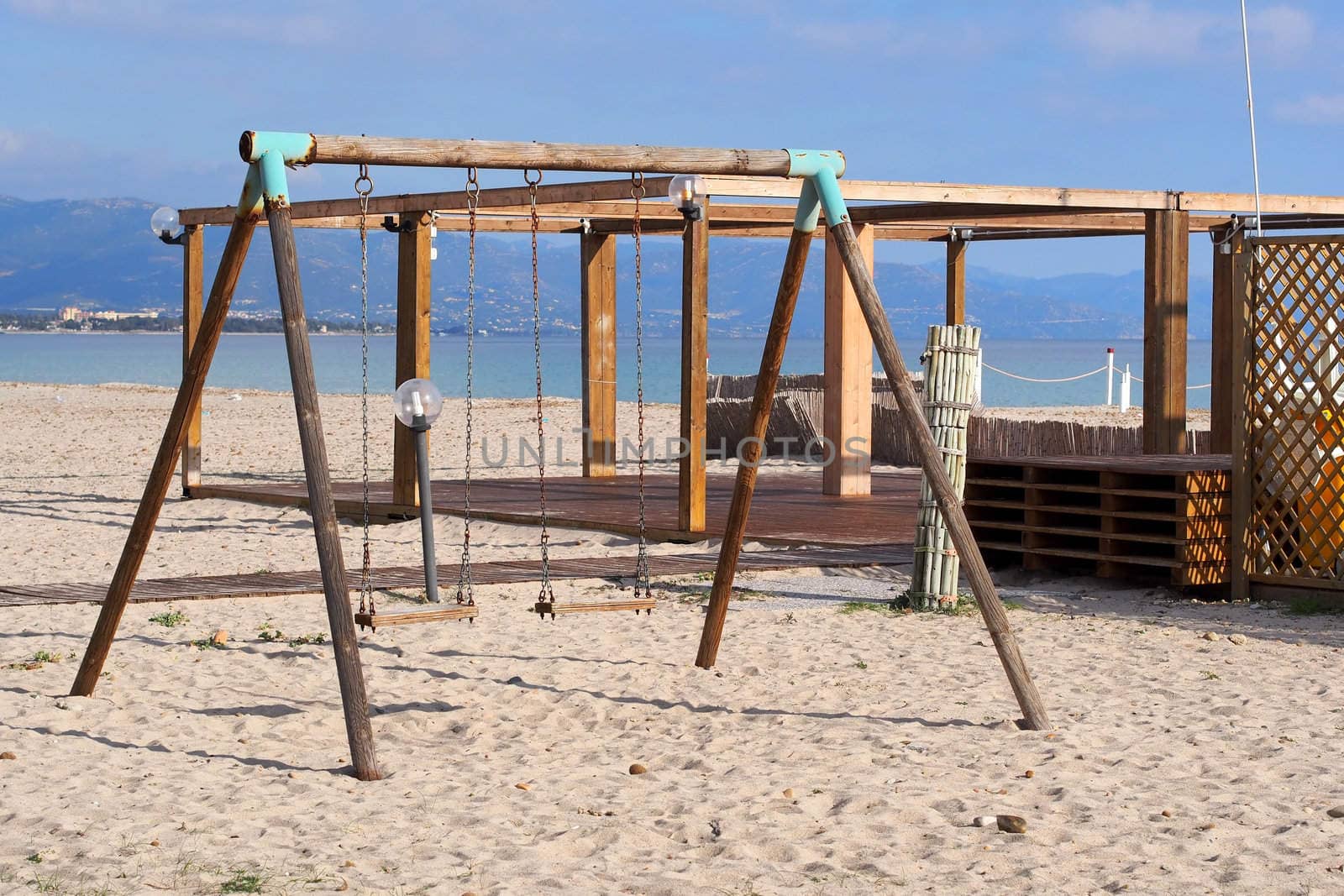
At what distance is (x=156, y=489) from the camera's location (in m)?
5.40

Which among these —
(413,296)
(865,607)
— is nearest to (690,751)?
(865,607)

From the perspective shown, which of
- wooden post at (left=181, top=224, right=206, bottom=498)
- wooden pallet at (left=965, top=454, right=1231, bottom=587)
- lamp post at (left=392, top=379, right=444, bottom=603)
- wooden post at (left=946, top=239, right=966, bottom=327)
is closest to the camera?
lamp post at (left=392, top=379, right=444, bottom=603)

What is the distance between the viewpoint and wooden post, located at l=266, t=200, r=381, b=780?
4602mm

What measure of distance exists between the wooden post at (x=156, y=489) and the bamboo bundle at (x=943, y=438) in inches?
134

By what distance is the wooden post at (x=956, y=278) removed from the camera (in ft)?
45.2

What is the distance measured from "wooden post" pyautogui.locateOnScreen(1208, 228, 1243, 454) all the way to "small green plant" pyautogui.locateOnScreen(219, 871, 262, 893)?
934 centimetres

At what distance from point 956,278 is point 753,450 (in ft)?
26.9

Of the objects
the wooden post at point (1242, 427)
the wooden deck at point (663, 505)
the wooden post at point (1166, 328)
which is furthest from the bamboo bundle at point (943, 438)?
the wooden post at point (1166, 328)

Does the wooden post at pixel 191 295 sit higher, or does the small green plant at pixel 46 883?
the wooden post at pixel 191 295

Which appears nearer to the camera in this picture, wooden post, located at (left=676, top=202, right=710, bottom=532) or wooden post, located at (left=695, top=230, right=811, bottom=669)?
wooden post, located at (left=695, top=230, right=811, bottom=669)

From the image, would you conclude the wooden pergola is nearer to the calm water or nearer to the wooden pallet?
the wooden pallet

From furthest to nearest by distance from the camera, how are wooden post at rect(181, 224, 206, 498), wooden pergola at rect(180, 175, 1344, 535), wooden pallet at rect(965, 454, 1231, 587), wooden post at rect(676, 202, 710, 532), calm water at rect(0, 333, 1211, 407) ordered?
calm water at rect(0, 333, 1211, 407), wooden post at rect(181, 224, 206, 498), wooden pergola at rect(180, 175, 1344, 535), wooden post at rect(676, 202, 710, 532), wooden pallet at rect(965, 454, 1231, 587)

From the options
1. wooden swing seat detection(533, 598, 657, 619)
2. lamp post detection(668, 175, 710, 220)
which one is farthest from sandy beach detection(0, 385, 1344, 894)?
lamp post detection(668, 175, 710, 220)

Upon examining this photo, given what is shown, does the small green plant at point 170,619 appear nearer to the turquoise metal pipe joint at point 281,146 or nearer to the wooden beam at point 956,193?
the turquoise metal pipe joint at point 281,146
